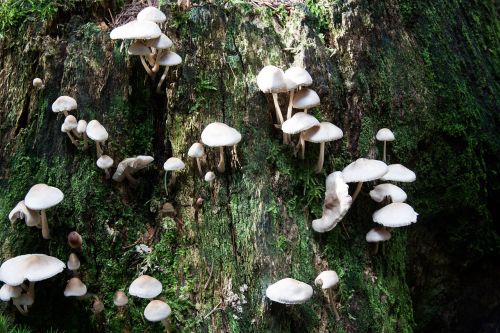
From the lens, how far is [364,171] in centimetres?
371

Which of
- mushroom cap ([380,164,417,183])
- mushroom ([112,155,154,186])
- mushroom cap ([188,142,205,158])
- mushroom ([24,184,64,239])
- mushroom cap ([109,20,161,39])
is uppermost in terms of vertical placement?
mushroom cap ([109,20,161,39])

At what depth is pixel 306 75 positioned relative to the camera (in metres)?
3.72

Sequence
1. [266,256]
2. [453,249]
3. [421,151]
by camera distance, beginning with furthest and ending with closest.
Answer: [453,249] → [421,151] → [266,256]

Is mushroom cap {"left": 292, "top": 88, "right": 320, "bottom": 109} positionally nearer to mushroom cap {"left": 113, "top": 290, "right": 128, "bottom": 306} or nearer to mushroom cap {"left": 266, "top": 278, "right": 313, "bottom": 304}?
mushroom cap {"left": 266, "top": 278, "right": 313, "bottom": 304}

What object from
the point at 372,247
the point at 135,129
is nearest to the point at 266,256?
the point at 372,247

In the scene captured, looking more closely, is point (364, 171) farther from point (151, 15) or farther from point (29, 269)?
point (29, 269)

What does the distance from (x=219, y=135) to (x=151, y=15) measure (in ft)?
3.84

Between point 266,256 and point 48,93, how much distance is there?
7.93ft

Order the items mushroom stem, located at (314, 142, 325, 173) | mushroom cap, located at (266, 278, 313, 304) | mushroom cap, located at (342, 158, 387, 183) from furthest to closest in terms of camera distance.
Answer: mushroom stem, located at (314, 142, 325, 173)
mushroom cap, located at (342, 158, 387, 183)
mushroom cap, located at (266, 278, 313, 304)

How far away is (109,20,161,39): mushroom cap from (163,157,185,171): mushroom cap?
0.98 meters

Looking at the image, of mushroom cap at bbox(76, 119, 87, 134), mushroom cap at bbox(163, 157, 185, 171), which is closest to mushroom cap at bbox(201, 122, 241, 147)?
mushroom cap at bbox(163, 157, 185, 171)

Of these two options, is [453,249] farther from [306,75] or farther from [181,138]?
[181,138]

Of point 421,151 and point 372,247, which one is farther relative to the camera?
point 421,151

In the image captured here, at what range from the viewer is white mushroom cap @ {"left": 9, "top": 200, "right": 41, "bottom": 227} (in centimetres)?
373
